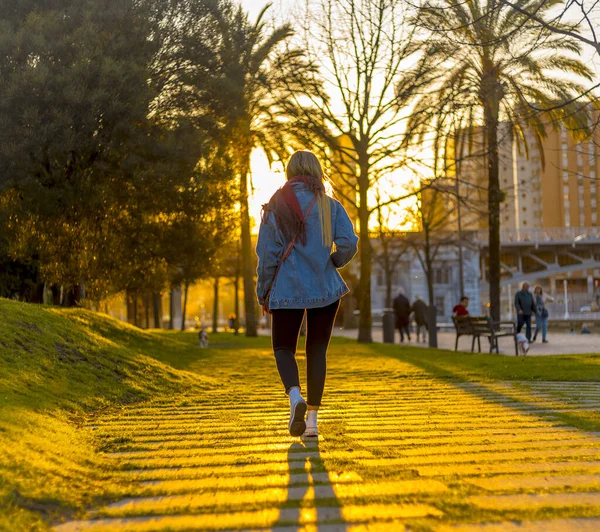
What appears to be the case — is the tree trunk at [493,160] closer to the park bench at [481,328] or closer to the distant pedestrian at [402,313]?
the park bench at [481,328]

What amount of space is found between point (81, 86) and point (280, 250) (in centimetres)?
1122

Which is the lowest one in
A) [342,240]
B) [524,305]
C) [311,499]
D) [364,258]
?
[311,499]

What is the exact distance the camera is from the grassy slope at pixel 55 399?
3.57m

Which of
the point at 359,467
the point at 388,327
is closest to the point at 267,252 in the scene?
the point at 359,467

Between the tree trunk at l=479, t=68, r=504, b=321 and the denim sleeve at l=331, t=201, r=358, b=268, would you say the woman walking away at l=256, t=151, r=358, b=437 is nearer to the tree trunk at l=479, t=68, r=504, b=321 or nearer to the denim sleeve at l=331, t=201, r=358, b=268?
the denim sleeve at l=331, t=201, r=358, b=268

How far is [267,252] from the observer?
5367 millimetres

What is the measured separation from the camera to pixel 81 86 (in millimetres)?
15492

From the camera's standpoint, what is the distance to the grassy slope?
3.57 metres

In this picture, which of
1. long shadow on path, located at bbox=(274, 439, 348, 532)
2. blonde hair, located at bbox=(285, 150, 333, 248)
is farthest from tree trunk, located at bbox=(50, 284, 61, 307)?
long shadow on path, located at bbox=(274, 439, 348, 532)

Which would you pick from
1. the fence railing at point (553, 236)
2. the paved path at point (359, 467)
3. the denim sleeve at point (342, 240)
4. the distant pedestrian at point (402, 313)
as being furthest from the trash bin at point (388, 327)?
the fence railing at point (553, 236)

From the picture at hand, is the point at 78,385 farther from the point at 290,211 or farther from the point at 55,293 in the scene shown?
the point at 55,293

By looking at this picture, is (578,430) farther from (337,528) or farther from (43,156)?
(43,156)

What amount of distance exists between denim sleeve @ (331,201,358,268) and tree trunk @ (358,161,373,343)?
56.8 ft

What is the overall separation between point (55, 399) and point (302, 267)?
2511mm
